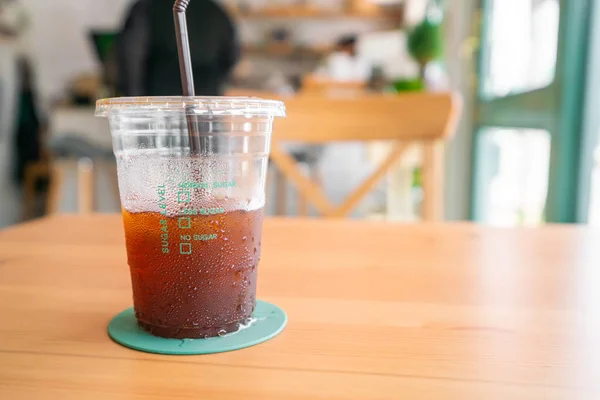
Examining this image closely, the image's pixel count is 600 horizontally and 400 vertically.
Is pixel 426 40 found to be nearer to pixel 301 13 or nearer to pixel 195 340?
pixel 195 340

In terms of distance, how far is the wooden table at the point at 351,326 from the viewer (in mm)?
314

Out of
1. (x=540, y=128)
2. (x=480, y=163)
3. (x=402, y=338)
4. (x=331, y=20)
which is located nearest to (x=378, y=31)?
(x=331, y=20)

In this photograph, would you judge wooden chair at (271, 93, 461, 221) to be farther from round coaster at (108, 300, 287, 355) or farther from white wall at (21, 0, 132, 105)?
white wall at (21, 0, 132, 105)

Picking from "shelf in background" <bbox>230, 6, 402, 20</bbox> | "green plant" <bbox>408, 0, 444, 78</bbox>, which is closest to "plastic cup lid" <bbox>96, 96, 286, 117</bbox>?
"green plant" <bbox>408, 0, 444, 78</bbox>

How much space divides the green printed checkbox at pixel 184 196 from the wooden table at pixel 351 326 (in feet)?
0.34

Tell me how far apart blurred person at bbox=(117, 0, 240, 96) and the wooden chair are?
1280 mm

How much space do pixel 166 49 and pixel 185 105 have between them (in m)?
2.22

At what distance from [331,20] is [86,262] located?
3740mm

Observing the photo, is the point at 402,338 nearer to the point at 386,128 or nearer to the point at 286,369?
the point at 286,369

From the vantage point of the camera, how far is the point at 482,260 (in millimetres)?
650

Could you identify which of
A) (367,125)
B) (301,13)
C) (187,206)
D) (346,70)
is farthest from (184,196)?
(301,13)

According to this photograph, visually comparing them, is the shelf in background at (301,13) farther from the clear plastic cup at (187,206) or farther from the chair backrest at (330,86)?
the clear plastic cup at (187,206)

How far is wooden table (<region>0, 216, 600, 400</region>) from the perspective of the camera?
31 centimetres

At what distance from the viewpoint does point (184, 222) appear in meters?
0.38
